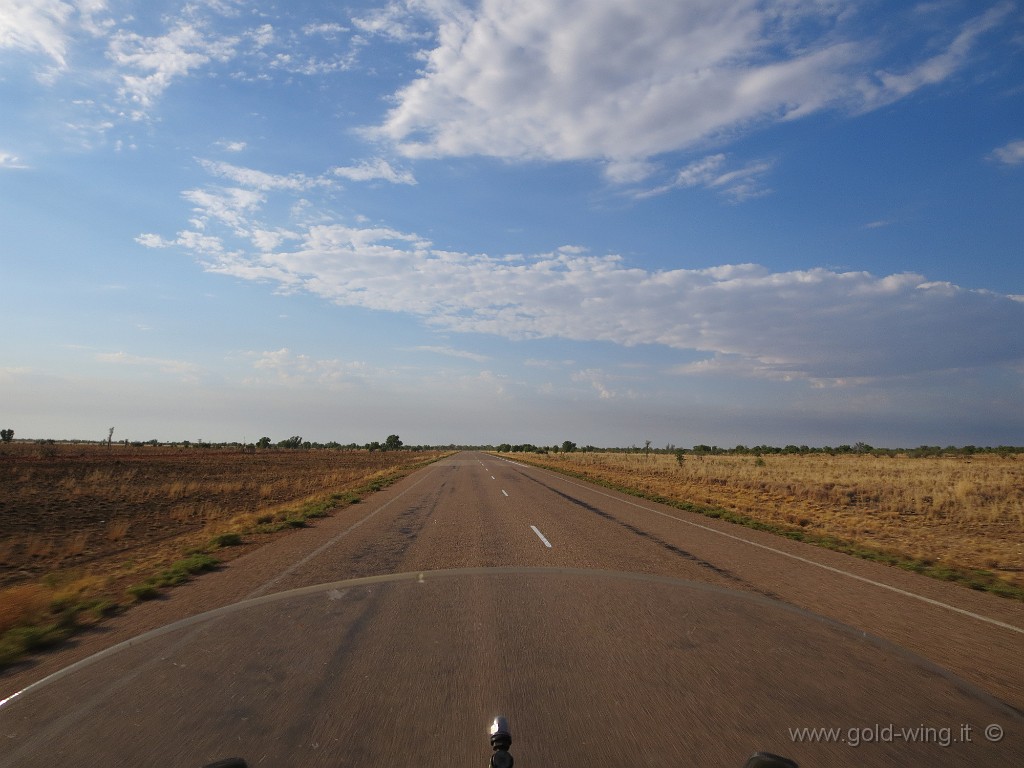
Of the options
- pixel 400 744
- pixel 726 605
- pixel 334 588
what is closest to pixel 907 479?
pixel 726 605

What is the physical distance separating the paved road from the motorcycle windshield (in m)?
0.02

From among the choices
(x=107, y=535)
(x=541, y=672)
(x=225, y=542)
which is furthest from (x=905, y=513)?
(x=107, y=535)

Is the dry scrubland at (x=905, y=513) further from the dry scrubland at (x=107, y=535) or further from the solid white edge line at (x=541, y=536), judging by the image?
the dry scrubland at (x=107, y=535)

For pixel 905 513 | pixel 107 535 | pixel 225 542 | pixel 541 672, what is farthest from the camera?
pixel 905 513

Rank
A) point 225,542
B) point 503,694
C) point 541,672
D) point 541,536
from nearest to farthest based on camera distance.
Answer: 1. point 503,694
2. point 541,672
3. point 541,536
4. point 225,542

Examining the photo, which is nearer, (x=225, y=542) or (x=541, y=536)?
(x=541, y=536)

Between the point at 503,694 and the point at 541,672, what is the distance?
556 mm

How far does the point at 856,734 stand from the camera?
153 inches

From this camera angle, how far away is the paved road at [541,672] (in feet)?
12.1

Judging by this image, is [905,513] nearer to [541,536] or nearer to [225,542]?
[541,536]

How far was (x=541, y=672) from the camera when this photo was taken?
4.87 meters

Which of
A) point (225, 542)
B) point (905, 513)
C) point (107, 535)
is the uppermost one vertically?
point (225, 542)

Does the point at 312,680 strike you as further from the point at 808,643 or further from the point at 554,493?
the point at 554,493

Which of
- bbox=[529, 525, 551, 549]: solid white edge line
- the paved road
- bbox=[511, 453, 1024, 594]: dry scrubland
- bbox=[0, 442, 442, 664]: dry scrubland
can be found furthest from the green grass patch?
bbox=[511, 453, 1024, 594]: dry scrubland
